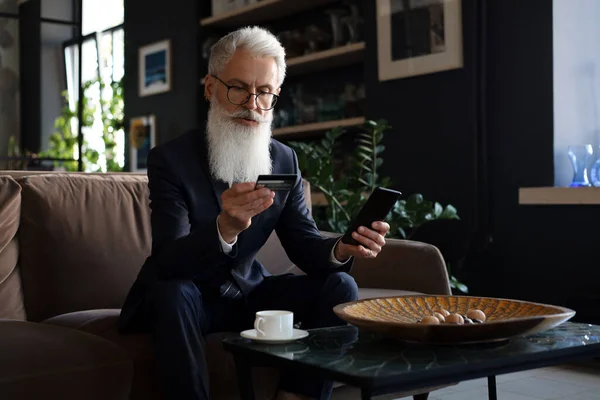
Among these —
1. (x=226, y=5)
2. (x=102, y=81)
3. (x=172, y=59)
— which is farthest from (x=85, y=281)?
(x=102, y=81)

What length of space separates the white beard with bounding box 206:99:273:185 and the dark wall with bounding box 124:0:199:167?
3936 mm

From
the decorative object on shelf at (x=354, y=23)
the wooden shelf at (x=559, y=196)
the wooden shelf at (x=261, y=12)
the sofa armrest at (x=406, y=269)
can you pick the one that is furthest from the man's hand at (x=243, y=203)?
the wooden shelf at (x=261, y=12)

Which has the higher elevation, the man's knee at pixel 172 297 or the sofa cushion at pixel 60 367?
the man's knee at pixel 172 297

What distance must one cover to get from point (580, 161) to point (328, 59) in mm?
1952

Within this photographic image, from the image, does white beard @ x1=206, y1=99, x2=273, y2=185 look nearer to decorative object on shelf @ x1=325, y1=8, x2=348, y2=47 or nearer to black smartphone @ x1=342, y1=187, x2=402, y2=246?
black smartphone @ x1=342, y1=187, x2=402, y2=246

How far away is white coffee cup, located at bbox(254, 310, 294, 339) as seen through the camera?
5.03ft

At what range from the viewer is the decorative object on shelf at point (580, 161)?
142 inches

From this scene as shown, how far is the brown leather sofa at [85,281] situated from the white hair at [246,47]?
0.62 m

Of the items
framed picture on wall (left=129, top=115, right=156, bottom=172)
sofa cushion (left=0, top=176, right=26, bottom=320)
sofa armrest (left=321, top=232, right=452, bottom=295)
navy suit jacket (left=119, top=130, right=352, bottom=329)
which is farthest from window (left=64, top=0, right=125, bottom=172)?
navy suit jacket (left=119, top=130, right=352, bottom=329)

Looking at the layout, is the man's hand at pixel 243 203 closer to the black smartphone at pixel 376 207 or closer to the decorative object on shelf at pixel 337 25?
the black smartphone at pixel 376 207

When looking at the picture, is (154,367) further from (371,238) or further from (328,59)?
(328,59)

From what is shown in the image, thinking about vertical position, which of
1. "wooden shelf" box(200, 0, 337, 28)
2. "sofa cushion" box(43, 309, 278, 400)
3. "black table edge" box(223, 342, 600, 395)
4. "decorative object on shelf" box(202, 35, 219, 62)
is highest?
"wooden shelf" box(200, 0, 337, 28)

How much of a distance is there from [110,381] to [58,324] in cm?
40

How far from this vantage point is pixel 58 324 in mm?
2131
